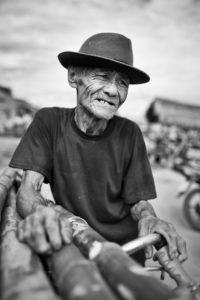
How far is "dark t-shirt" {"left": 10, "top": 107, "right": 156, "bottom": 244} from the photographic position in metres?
1.98

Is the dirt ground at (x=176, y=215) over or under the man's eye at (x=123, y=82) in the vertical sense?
under

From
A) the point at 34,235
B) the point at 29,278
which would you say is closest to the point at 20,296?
the point at 29,278

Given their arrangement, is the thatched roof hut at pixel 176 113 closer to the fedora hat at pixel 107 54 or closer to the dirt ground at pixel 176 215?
the dirt ground at pixel 176 215

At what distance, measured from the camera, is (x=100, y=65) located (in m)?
1.95

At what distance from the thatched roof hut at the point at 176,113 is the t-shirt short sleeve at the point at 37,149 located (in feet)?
86.4

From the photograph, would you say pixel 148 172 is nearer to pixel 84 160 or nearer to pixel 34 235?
pixel 84 160

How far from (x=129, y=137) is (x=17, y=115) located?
26.5 m

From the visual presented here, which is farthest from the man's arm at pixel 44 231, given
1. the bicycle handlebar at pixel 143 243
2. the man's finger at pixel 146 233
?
the man's finger at pixel 146 233

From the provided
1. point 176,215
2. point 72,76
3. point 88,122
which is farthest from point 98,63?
point 176,215

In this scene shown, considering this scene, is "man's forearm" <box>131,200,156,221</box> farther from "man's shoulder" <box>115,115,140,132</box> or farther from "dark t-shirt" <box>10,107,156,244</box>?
"man's shoulder" <box>115,115,140,132</box>

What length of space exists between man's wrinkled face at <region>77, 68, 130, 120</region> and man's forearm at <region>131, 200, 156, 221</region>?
57 cm

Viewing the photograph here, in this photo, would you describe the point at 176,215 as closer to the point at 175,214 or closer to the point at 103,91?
the point at 175,214

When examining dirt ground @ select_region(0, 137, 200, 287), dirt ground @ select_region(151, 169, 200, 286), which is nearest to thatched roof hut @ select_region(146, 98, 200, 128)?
dirt ground @ select_region(0, 137, 200, 287)

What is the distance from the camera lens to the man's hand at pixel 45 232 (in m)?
1.04
